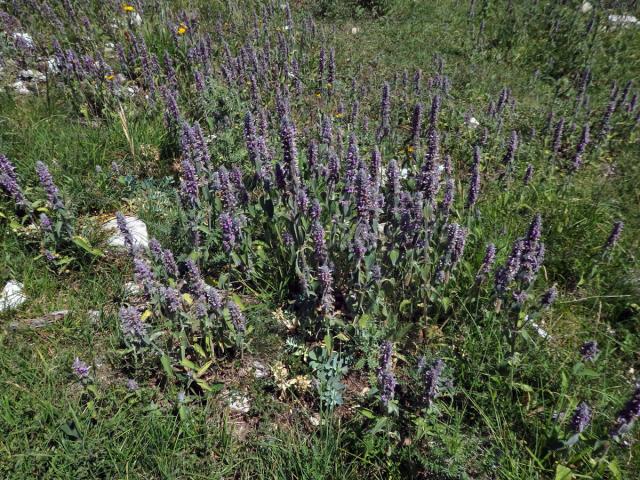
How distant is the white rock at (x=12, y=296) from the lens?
11.1ft

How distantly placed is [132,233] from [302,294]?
184cm

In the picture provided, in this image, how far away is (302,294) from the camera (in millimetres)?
3229

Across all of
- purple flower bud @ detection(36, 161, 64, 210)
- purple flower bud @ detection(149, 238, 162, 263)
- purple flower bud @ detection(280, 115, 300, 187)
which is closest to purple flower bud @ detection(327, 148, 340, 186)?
purple flower bud @ detection(280, 115, 300, 187)

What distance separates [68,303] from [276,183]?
75.3 inches

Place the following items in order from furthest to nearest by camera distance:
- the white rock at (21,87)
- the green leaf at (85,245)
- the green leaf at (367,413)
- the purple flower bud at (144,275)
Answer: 1. the white rock at (21,87)
2. the green leaf at (85,245)
3. the purple flower bud at (144,275)
4. the green leaf at (367,413)

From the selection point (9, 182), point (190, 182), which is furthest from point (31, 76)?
point (190, 182)

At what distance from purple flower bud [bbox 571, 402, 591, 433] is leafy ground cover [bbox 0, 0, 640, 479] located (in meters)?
0.02

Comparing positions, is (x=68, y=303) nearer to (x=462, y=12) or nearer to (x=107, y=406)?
(x=107, y=406)

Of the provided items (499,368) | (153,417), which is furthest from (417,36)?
(153,417)

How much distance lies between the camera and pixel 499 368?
115 inches

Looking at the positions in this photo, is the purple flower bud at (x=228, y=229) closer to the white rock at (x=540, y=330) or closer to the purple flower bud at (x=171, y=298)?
the purple flower bud at (x=171, y=298)

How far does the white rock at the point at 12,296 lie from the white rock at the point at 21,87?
3.62 m

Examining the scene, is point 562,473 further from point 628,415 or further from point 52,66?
point 52,66

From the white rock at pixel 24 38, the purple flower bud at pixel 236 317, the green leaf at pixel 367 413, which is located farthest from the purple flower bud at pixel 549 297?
the white rock at pixel 24 38
